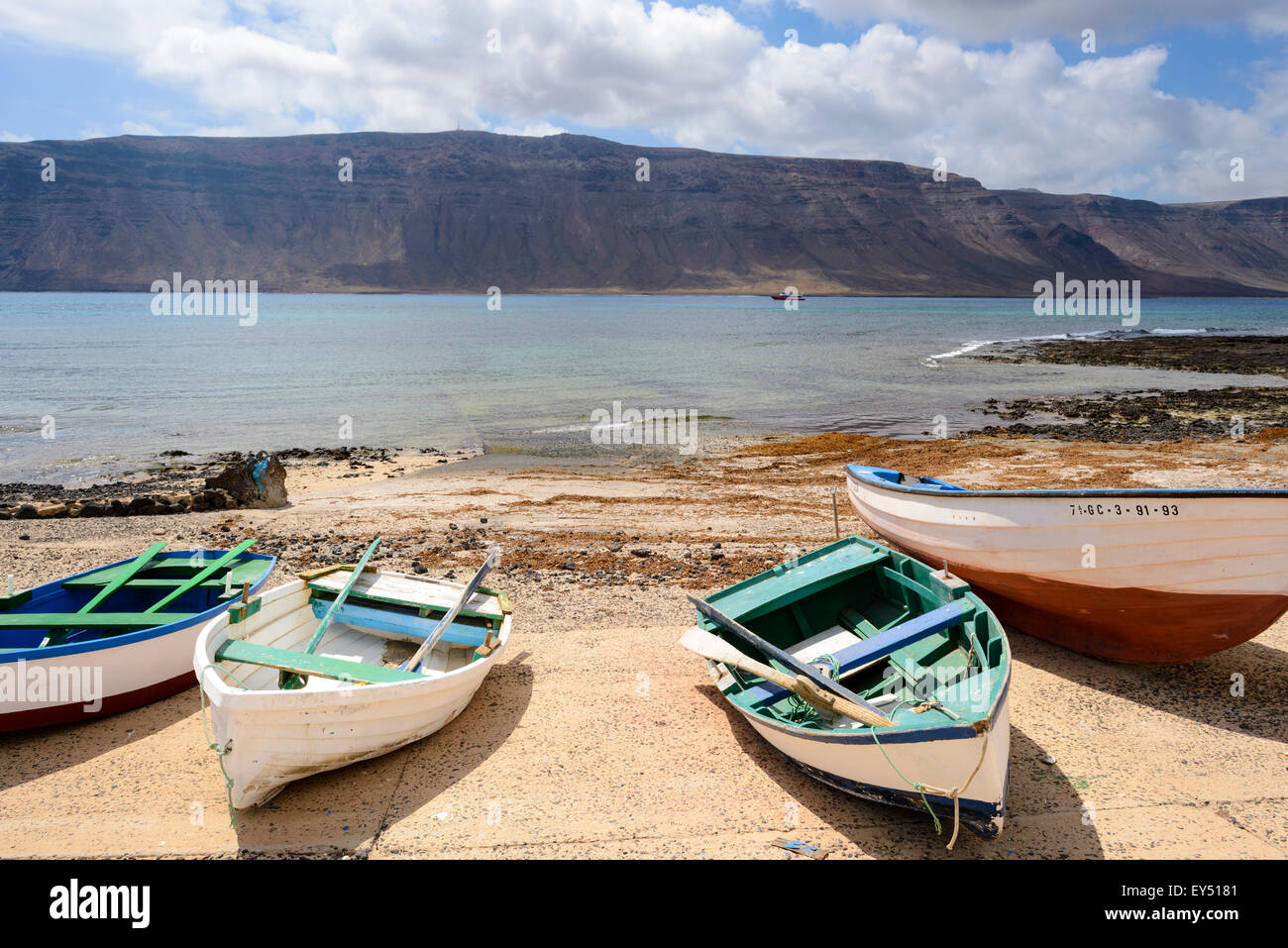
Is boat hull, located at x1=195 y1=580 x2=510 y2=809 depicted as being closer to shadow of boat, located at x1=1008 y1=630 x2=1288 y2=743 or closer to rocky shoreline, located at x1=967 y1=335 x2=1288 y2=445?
shadow of boat, located at x1=1008 y1=630 x2=1288 y2=743

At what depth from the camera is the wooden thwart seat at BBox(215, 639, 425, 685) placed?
540 centimetres

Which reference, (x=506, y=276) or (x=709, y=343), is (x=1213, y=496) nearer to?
(x=709, y=343)

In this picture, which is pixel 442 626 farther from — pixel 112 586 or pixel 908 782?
pixel 908 782

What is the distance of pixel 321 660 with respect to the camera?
559 cm

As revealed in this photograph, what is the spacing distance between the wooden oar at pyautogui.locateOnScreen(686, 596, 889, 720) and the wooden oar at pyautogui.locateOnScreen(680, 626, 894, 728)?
0.07 m

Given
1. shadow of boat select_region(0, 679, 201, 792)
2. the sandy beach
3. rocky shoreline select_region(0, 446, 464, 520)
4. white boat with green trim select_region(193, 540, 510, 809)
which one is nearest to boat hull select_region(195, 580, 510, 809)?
white boat with green trim select_region(193, 540, 510, 809)

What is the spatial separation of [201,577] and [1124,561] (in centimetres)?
832

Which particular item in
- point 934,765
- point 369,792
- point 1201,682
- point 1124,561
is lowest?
point 369,792

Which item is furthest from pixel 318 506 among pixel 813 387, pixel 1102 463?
pixel 813 387

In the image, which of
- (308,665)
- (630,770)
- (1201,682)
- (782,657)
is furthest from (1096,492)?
(308,665)

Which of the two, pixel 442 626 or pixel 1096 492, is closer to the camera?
pixel 1096 492

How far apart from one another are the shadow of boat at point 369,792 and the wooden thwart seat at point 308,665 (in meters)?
0.65

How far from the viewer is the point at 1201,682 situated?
21.9 feet

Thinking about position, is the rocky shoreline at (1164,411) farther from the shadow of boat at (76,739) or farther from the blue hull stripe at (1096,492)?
the shadow of boat at (76,739)
